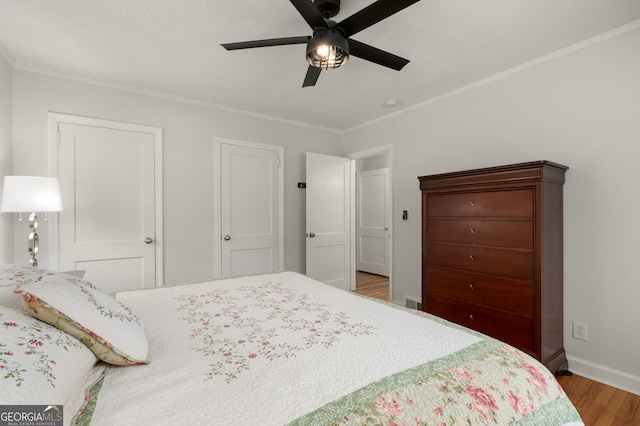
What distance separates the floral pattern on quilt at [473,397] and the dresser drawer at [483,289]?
1242mm

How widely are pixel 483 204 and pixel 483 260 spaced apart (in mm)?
443

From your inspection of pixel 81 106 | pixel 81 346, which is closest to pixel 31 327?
pixel 81 346

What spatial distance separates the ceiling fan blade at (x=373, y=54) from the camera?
183cm

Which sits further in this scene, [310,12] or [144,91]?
[144,91]

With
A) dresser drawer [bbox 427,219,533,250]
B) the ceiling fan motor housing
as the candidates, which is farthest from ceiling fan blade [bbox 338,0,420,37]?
dresser drawer [bbox 427,219,533,250]

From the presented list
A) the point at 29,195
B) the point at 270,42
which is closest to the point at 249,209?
the point at 29,195

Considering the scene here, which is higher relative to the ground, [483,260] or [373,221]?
[373,221]

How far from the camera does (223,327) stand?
52.9 inches

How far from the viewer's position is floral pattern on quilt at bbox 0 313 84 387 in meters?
0.65

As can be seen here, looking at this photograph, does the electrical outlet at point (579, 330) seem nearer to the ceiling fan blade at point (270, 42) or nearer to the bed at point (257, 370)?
the bed at point (257, 370)

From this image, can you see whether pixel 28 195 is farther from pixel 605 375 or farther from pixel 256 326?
pixel 605 375

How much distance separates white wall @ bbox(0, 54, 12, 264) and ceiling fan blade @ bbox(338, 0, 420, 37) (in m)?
2.71

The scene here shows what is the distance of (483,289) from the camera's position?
2.43 m

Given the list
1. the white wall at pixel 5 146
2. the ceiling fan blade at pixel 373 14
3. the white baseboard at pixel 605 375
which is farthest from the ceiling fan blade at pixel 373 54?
the white wall at pixel 5 146
